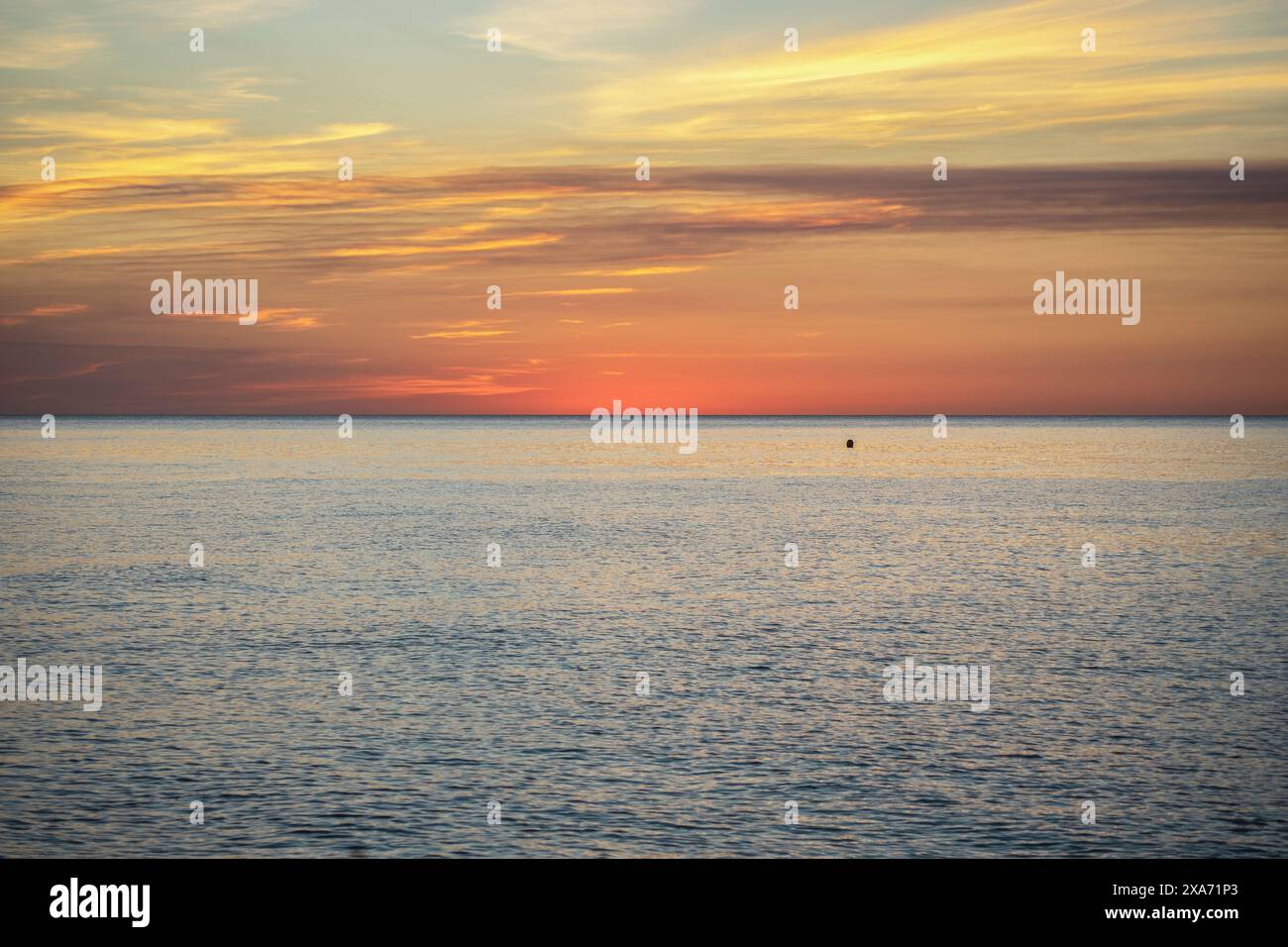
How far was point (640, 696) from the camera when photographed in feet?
127

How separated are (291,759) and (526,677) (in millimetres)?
11263

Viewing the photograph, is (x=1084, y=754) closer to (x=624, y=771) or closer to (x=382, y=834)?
(x=624, y=771)

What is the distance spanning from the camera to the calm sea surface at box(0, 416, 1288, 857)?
26828 mm

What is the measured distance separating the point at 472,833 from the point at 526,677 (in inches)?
608

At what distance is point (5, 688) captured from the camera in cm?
3922

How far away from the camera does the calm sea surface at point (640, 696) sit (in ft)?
88.0
